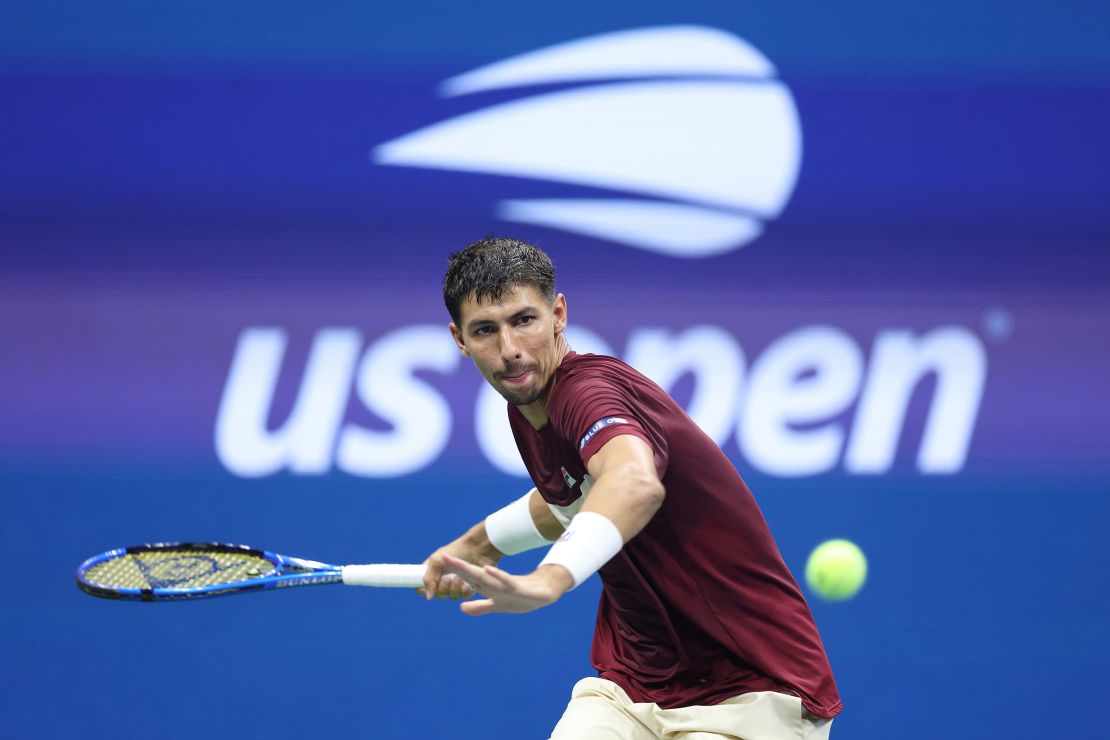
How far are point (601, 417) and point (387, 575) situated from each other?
31.1 inches

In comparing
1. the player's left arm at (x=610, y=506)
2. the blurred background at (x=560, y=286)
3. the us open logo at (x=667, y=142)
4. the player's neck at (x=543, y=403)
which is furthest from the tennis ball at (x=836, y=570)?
the player's left arm at (x=610, y=506)

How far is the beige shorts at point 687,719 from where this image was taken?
2.64 metres

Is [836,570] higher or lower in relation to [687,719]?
higher

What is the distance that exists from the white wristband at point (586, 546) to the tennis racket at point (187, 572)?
1.01 metres

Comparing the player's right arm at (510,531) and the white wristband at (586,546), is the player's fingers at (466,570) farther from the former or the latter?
the player's right arm at (510,531)

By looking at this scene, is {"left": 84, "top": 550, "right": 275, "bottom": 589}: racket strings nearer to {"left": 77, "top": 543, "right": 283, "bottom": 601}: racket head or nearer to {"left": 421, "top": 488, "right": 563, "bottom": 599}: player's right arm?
{"left": 77, "top": 543, "right": 283, "bottom": 601}: racket head

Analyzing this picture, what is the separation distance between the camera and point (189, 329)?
4.79m

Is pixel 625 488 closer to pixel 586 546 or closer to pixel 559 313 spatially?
pixel 586 546

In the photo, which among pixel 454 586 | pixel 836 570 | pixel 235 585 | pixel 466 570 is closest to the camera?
pixel 466 570

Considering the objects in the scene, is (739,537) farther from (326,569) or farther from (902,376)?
(902,376)

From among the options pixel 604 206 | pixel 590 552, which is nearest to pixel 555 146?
pixel 604 206

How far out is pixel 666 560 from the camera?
263cm

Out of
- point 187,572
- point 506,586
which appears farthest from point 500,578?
point 187,572

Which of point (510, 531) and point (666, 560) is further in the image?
point (510, 531)
